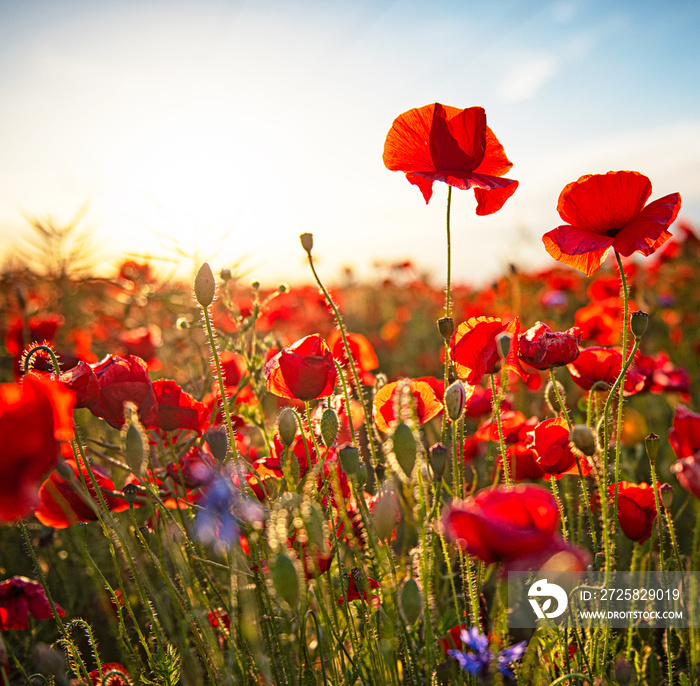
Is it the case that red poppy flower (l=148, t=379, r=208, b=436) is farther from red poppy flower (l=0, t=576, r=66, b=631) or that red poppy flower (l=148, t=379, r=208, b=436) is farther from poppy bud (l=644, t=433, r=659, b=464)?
poppy bud (l=644, t=433, r=659, b=464)

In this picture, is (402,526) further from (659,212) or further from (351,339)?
(659,212)

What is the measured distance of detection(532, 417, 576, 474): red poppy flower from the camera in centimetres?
115

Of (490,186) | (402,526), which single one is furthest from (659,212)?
(402,526)

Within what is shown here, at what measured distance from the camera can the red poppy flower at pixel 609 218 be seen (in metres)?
1.15

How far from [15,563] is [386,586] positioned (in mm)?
1807

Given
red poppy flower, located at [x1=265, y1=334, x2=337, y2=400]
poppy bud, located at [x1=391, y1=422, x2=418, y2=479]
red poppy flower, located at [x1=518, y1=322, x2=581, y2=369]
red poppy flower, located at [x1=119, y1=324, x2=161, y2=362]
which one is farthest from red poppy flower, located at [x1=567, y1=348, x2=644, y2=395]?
red poppy flower, located at [x1=119, y1=324, x2=161, y2=362]

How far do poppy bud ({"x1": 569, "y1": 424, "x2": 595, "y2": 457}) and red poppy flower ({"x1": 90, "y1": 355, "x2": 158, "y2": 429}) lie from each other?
0.79 m

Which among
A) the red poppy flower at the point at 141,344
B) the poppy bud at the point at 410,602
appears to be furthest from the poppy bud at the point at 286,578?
the red poppy flower at the point at 141,344

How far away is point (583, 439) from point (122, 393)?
33.3 inches

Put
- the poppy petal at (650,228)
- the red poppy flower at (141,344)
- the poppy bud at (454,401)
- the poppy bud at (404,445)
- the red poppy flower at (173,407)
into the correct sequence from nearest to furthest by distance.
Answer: the poppy bud at (404,445), the poppy bud at (454,401), the poppy petal at (650,228), the red poppy flower at (173,407), the red poppy flower at (141,344)

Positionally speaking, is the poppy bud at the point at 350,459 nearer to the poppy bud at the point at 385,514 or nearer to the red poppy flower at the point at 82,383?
the poppy bud at the point at 385,514

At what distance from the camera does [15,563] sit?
2195 mm

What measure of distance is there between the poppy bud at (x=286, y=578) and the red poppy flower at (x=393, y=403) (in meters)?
0.52

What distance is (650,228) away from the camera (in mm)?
1148
